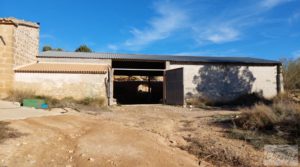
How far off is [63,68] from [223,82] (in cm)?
1143

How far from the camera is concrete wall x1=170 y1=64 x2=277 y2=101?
60.5ft

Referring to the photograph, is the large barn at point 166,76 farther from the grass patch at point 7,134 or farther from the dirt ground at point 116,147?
the grass patch at point 7,134

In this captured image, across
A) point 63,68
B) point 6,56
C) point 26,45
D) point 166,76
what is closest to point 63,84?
point 63,68

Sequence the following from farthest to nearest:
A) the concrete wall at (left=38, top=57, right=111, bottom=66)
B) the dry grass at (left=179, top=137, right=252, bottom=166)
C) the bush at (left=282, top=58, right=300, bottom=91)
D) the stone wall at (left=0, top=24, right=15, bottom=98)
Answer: the bush at (left=282, top=58, right=300, bottom=91) → the concrete wall at (left=38, top=57, right=111, bottom=66) → the stone wall at (left=0, top=24, right=15, bottom=98) → the dry grass at (left=179, top=137, right=252, bottom=166)

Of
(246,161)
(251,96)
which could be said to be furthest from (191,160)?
(251,96)

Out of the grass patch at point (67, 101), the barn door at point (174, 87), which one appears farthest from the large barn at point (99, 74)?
the grass patch at point (67, 101)

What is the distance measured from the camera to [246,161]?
5.00m

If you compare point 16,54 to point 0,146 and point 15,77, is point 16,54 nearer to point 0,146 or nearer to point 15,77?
point 15,77

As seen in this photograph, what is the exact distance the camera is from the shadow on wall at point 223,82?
18531mm

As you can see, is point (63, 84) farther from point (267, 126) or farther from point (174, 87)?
point (267, 126)

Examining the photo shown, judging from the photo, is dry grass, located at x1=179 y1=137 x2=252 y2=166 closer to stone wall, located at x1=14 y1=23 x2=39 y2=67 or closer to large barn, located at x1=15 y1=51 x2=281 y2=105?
large barn, located at x1=15 y1=51 x2=281 y2=105

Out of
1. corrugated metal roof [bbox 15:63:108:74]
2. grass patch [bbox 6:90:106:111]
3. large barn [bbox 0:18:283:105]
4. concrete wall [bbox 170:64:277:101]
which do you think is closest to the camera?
grass patch [bbox 6:90:106:111]

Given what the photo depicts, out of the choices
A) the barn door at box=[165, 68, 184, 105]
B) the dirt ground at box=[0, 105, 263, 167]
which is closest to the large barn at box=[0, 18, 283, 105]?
the barn door at box=[165, 68, 184, 105]

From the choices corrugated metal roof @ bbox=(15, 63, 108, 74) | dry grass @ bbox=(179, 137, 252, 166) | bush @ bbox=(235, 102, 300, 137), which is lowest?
dry grass @ bbox=(179, 137, 252, 166)
